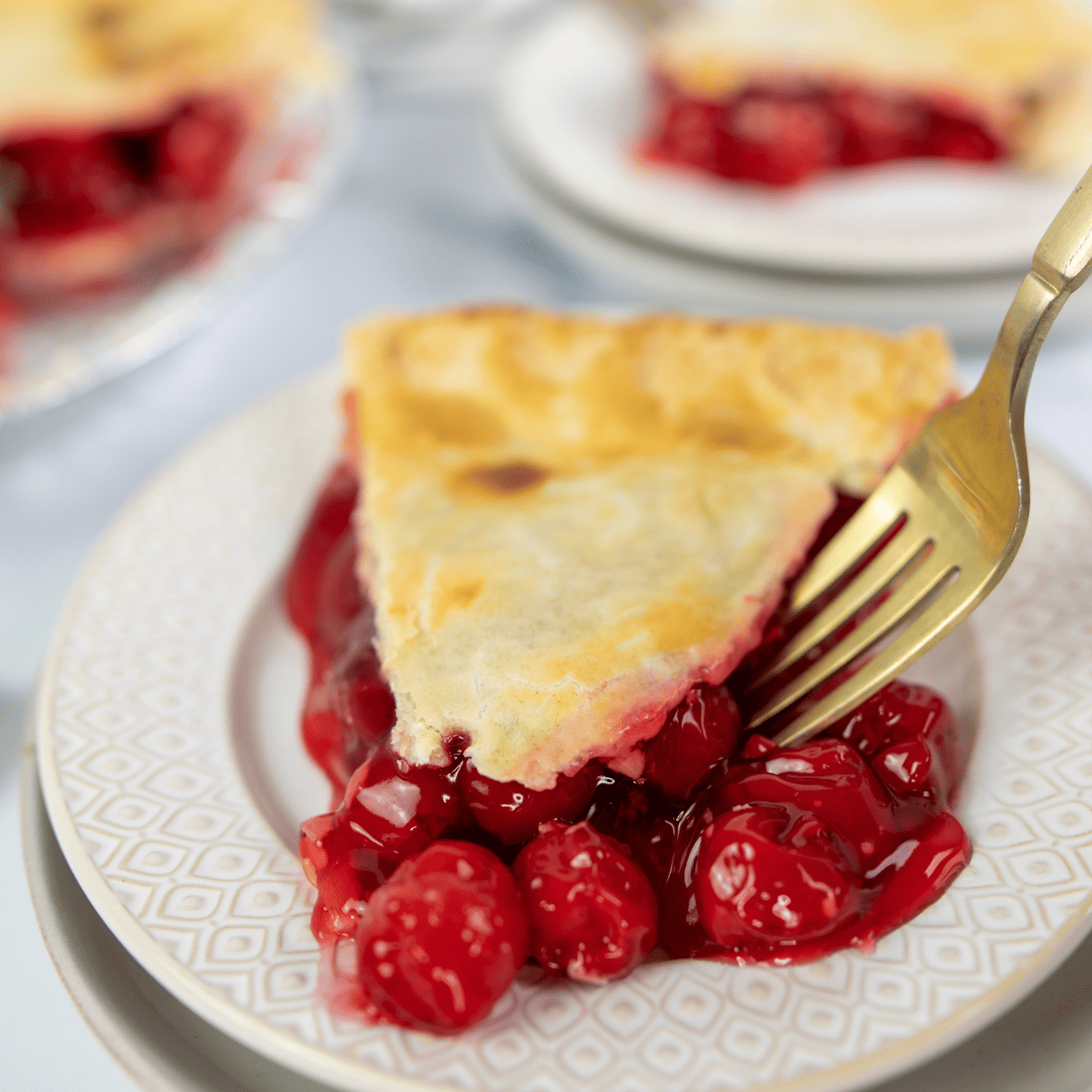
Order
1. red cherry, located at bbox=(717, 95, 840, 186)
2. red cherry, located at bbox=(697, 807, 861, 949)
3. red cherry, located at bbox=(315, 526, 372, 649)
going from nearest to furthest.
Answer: red cherry, located at bbox=(697, 807, 861, 949) < red cherry, located at bbox=(315, 526, 372, 649) < red cherry, located at bbox=(717, 95, 840, 186)

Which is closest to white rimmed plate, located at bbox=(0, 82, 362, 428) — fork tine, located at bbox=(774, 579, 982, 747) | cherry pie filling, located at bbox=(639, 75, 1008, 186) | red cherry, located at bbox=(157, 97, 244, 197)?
red cherry, located at bbox=(157, 97, 244, 197)

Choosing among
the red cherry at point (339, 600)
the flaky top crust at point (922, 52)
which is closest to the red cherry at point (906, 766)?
the red cherry at point (339, 600)

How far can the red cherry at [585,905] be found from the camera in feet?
4.41

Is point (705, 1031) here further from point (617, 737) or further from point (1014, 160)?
point (1014, 160)

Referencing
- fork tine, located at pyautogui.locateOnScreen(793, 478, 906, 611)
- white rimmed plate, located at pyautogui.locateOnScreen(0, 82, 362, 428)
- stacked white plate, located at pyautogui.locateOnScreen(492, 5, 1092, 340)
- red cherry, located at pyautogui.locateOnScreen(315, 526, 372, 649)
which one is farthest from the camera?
stacked white plate, located at pyautogui.locateOnScreen(492, 5, 1092, 340)

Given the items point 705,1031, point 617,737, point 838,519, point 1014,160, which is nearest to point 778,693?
point 617,737

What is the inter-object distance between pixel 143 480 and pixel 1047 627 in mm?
1903

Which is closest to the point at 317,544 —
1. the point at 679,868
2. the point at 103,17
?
the point at 679,868

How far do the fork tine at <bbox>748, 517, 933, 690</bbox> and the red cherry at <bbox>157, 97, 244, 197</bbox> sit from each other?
2589 mm

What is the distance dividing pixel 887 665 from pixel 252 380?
1.89m

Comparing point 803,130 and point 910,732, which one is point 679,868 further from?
point 803,130

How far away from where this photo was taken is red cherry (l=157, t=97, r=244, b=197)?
3.48m

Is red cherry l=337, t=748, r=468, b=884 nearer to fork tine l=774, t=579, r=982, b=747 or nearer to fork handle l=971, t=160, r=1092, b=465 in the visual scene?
fork tine l=774, t=579, r=982, b=747

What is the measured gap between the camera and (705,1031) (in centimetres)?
126
